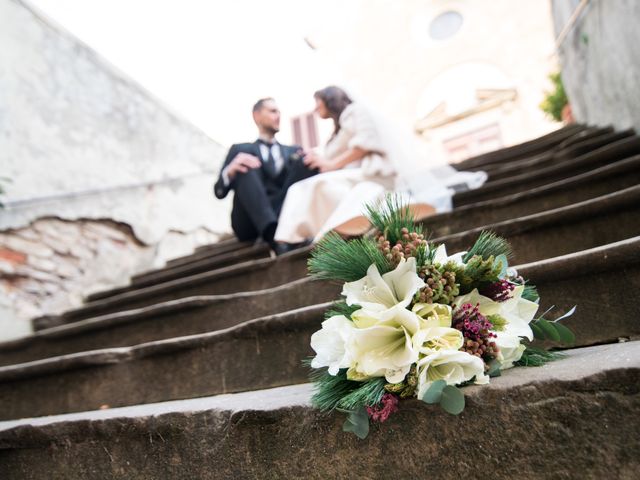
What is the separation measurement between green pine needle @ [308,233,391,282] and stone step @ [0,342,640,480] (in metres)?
0.25

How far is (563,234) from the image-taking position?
153cm

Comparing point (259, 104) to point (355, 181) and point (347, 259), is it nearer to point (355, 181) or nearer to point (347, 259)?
point (355, 181)

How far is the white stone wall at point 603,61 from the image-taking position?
256cm

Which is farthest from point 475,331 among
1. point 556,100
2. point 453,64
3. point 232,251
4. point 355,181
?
point 453,64

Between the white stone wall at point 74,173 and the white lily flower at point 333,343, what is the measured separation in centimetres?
267

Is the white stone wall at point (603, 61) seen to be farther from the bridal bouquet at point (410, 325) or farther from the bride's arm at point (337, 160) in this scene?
the bridal bouquet at point (410, 325)

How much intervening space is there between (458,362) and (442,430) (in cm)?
13

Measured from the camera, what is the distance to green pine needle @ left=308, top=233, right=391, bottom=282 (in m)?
0.85

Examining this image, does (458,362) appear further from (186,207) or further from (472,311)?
(186,207)

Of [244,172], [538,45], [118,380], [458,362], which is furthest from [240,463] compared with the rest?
[538,45]

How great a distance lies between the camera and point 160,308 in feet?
6.49

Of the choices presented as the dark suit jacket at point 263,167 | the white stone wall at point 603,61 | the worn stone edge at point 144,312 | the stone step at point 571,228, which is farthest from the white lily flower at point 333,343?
the white stone wall at point 603,61

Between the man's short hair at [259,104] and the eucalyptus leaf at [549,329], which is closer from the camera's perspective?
the eucalyptus leaf at [549,329]

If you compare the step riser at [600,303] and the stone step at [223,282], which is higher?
the stone step at [223,282]
